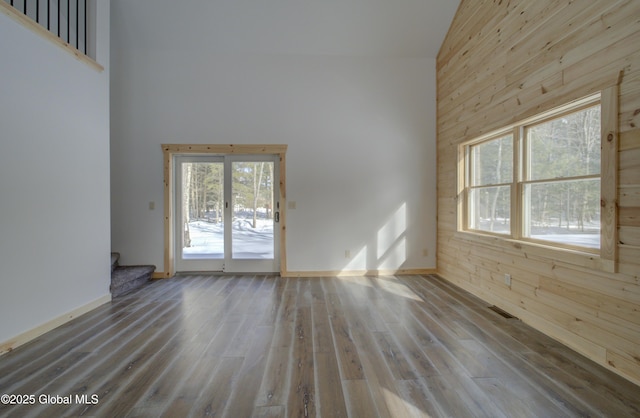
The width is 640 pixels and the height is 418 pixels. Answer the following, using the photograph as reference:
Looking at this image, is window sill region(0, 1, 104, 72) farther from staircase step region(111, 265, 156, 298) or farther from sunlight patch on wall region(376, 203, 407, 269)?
sunlight patch on wall region(376, 203, 407, 269)

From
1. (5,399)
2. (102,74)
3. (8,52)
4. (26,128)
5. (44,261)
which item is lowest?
(5,399)

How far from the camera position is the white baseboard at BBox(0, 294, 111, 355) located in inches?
81.7

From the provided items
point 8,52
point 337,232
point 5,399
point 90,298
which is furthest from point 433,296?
point 8,52

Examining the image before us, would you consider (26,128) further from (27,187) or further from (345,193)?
(345,193)

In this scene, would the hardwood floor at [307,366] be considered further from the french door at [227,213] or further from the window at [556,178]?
the french door at [227,213]

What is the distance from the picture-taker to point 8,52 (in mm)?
2123

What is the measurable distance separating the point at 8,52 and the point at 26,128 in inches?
23.8

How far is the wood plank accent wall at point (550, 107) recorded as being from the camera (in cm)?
176

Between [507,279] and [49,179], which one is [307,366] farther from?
[49,179]

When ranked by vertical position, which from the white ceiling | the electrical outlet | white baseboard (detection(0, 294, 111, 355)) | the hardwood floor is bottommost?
the hardwood floor

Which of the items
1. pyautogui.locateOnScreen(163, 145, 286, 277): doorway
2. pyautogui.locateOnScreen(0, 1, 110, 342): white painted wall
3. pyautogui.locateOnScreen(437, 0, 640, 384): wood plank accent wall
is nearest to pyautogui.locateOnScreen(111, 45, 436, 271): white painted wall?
pyautogui.locateOnScreen(163, 145, 286, 277): doorway

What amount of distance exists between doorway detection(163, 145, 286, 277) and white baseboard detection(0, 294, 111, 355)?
1.46 metres

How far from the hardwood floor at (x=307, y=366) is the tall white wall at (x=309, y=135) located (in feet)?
4.65

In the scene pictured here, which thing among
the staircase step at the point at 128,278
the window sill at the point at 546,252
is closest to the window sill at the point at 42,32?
the staircase step at the point at 128,278
